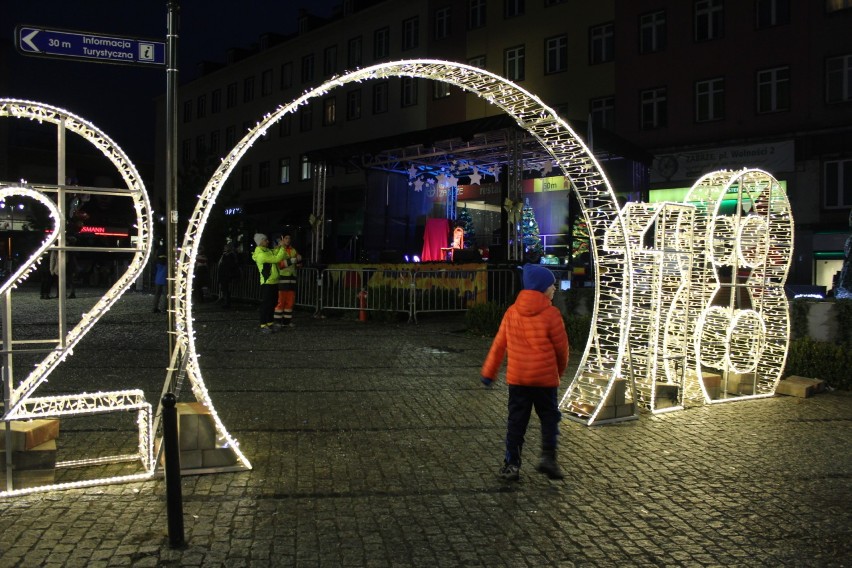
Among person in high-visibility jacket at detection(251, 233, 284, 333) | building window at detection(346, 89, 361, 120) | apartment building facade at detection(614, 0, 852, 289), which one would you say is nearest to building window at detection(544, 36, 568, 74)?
apartment building facade at detection(614, 0, 852, 289)

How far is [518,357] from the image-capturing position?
547 centimetres

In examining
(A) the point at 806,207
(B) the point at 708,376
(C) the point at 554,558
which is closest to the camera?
(C) the point at 554,558

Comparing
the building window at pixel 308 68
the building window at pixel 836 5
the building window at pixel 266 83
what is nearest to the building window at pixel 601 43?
the building window at pixel 836 5

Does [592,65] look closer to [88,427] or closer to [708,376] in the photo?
[708,376]

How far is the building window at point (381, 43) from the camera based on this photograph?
39281mm

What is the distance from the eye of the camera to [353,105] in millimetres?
41281

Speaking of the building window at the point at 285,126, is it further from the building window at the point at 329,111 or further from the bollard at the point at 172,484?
the bollard at the point at 172,484

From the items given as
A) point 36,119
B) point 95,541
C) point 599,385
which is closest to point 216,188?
point 36,119

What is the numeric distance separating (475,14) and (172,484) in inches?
1340

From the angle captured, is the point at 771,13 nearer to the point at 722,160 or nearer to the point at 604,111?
the point at 722,160

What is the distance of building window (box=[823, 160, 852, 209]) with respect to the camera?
23.7 m

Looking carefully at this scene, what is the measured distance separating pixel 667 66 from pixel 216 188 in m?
26.3

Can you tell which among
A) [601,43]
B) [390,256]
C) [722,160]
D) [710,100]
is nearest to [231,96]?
[601,43]

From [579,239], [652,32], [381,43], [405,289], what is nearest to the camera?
[405,289]
